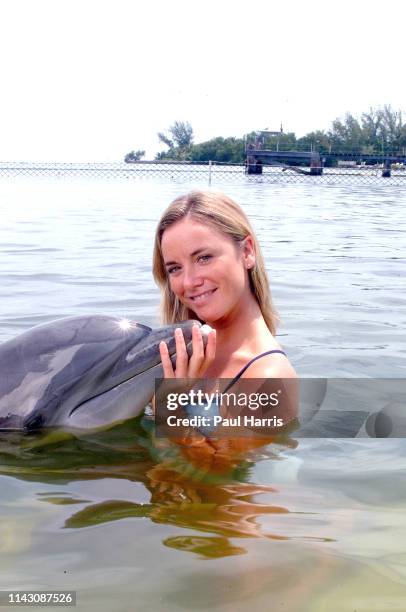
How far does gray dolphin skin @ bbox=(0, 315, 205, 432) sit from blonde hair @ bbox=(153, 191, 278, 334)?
0.68m

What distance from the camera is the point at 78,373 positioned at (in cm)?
404

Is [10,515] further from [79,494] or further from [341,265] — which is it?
[341,265]

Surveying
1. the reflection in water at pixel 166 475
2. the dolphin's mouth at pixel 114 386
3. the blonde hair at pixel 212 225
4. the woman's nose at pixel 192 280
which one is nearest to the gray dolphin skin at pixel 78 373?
the dolphin's mouth at pixel 114 386

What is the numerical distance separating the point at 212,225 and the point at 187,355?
2.72 ft

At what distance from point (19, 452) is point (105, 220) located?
654 inches

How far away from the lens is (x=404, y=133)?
107 m

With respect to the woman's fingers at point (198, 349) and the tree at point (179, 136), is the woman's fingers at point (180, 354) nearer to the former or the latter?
the woman's fingers at point (198, 349)

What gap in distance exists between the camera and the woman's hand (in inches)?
152

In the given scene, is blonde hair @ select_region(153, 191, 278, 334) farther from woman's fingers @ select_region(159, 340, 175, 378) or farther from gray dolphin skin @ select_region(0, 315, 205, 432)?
woman's fingers @ select_region(159, 340, 175, 378)

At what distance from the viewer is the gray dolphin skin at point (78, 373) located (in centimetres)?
403

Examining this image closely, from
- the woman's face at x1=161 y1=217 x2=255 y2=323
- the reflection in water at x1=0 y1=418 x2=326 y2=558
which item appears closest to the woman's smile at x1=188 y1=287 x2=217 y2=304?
→ the woman's face at x1=161 y1=217 x2=255 y2=323

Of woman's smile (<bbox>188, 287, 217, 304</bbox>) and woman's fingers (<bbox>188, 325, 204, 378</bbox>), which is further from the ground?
woman's smile (<bbox>188, 287, 217, 304</bbox>)

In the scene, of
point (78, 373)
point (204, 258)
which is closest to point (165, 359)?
point (78, 373)

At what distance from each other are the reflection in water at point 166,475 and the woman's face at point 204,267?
673 millimetres
